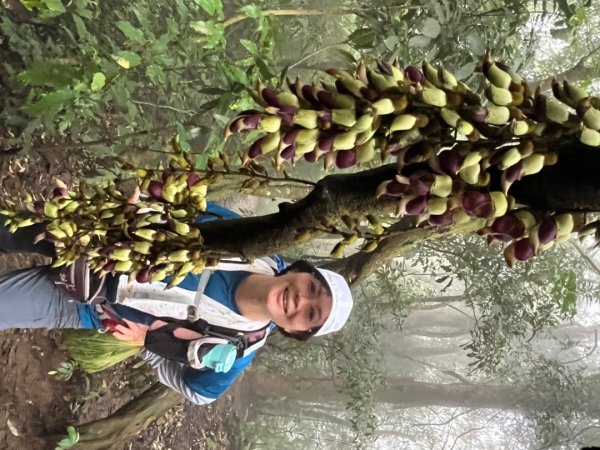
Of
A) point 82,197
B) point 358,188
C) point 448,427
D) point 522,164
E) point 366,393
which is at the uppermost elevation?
point 522,164

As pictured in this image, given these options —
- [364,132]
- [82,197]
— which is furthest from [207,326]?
[364,132]

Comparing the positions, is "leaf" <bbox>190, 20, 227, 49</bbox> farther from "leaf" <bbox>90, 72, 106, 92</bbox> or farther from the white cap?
the white cap

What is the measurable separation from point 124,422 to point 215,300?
79.9 inches

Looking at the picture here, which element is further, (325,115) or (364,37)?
(364,37)

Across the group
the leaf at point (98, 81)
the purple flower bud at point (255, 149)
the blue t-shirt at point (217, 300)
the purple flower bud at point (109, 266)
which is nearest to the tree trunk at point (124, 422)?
the blue t-shirt at point (217, 300)

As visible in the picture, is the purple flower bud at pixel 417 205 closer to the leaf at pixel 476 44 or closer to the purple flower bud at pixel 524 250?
the purple flower bud at pixel 524 250

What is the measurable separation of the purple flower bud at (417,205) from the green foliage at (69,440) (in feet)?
9.59

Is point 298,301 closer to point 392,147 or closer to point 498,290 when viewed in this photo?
point 392,147

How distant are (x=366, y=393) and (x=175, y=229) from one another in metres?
3.93

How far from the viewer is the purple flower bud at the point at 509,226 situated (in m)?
0.85

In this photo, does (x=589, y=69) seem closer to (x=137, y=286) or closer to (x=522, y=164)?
(x=137, y=286)

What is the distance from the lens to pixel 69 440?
3277mm

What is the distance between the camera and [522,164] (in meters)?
0.82

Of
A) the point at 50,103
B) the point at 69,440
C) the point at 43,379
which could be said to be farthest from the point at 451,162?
the point at 43,379
